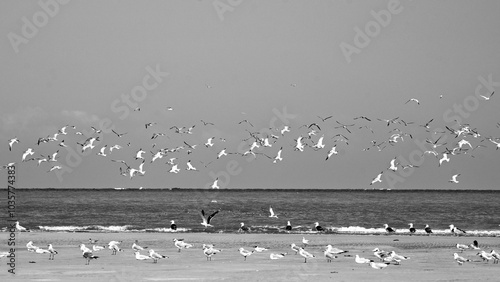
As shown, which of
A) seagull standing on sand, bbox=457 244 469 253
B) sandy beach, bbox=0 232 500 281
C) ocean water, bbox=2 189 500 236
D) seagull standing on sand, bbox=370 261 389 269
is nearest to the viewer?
sandy beach, bbox=0 232 500 281

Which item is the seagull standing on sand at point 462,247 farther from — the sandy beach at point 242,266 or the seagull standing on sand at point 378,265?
the seagull standing on sand at point 378,265

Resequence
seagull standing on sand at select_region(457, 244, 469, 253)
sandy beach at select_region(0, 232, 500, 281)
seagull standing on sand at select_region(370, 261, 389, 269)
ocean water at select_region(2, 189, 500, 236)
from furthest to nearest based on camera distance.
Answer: ocean water at select_region(2, 189, 500, 236) → seagull standing on sand at select_region(457, 244, 469, 253) → seagull standing on sand at select_region(370, 261, 389, 269) → sandy beach at select_region(0, 232, 500, 281)

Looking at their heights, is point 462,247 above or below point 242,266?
above

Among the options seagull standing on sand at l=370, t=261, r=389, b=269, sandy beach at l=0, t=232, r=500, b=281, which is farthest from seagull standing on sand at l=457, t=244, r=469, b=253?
seagull standing on sand at l=370, t=261, r=389, b=269

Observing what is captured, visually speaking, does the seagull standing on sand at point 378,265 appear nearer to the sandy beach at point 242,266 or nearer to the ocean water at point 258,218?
the sandy beach at point 242,266

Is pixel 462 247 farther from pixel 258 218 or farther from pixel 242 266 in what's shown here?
pixel 258 218

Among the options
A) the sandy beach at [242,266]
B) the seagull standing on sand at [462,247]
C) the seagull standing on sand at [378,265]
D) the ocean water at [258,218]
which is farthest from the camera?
the ocean water at [258,218]

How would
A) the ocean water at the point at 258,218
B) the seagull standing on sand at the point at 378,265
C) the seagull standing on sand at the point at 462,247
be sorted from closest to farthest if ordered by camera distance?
1. the seagull standing on sand at the point at 378,265
2. the seagull standing on sand at the point at 462,247
3. the ocean water at the point at 258,218

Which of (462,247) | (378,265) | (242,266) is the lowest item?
(242,266)

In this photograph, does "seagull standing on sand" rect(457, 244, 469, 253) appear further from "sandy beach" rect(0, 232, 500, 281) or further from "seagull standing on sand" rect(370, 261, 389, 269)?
"seagull standing on sand" rect(370, 261, 389, 269)

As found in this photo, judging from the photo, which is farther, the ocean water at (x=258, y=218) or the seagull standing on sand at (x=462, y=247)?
the ocean water at (x=258, y=218)

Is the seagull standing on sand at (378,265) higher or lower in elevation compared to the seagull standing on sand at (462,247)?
lower

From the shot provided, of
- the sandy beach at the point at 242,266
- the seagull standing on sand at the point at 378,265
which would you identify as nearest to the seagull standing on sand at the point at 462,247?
the sandy beach at the point at 242,266

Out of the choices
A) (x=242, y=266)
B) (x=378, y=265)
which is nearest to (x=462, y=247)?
(x=378, y=265)
